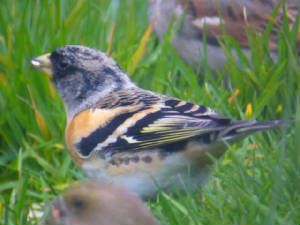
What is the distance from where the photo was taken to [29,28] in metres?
5.07

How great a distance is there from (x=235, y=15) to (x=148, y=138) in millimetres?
2233

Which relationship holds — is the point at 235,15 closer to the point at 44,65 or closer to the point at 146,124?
the point at 44,65

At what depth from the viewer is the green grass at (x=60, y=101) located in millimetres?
3688

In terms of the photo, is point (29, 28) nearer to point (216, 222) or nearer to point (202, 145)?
point (202, 145)

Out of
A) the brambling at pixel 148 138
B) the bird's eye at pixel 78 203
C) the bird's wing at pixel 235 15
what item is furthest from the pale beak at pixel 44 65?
the bird's eye at pixel 78 203

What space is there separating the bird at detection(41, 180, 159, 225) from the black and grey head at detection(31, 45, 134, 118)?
5.16ft

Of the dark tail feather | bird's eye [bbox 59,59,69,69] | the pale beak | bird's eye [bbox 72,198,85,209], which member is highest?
bird's eye [bbox 72,198,85,209]

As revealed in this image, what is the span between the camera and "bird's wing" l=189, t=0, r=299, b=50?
5422mm

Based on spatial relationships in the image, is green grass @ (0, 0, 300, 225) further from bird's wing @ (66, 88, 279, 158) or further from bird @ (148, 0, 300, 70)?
bird @ (148, 0, 300, 70)

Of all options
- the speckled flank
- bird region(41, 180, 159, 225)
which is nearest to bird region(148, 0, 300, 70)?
the speckled flank

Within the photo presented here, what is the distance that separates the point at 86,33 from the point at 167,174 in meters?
1.91

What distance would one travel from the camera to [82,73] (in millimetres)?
4145

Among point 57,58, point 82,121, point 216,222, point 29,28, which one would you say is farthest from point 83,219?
point 29,28

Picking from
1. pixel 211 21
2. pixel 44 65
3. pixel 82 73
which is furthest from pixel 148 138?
pixel 211 21
